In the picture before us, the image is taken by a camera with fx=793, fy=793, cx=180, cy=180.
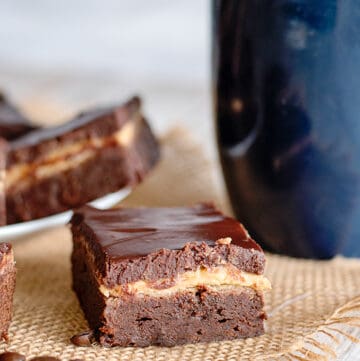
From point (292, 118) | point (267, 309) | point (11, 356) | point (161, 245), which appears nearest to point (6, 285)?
point (11, 356)

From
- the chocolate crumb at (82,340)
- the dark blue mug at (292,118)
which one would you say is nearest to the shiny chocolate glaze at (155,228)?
the chocolate crumb at (82,340)

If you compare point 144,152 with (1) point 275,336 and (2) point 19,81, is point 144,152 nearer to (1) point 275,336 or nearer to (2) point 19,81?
(1) point 275,336

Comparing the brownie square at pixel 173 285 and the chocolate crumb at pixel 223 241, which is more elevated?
the chocolate crumb at pixel 223 241

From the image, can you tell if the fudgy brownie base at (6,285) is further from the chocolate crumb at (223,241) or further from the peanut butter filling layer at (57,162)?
the peanut butter filling layer at (57,162)

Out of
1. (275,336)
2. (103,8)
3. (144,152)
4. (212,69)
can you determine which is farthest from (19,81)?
(275,336)

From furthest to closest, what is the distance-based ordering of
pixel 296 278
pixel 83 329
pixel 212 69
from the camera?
1. pixel 212 69
2. pixel 296 278
3. pixel 83 329

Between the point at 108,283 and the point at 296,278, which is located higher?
the point at 108,283

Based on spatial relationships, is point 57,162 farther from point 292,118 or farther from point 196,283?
point 196,283
